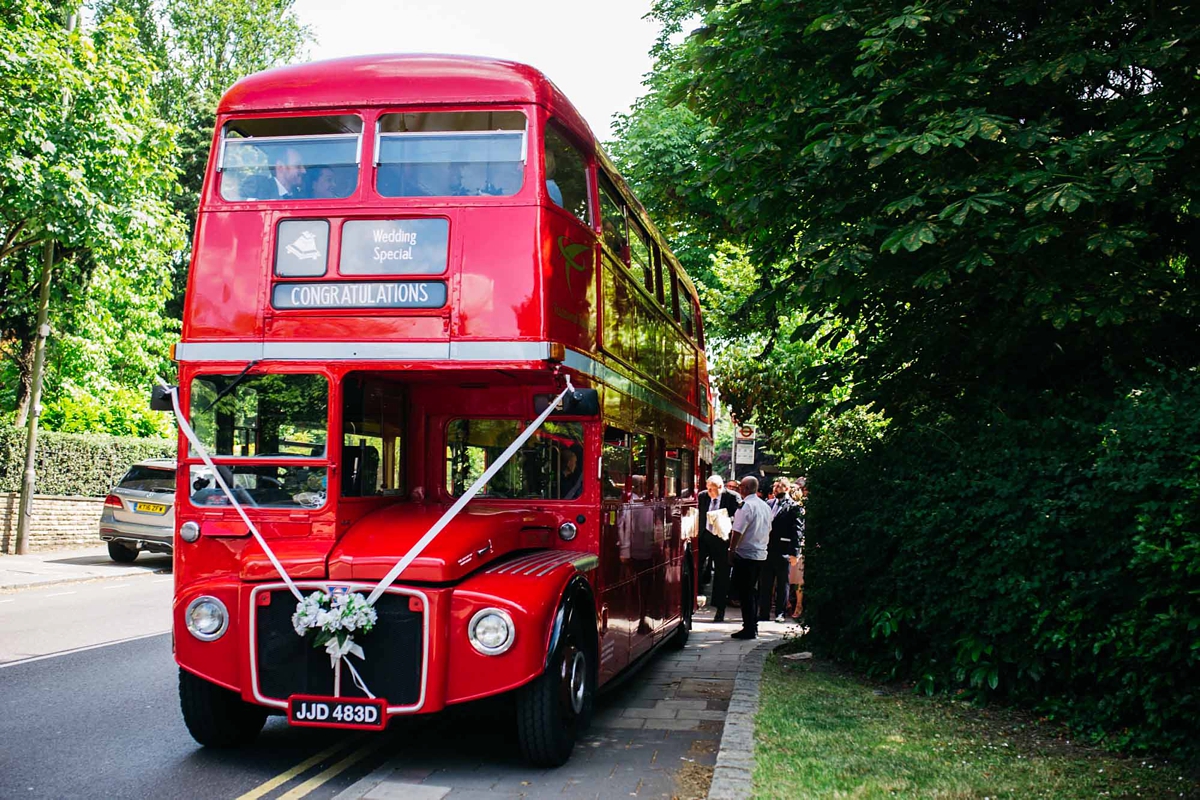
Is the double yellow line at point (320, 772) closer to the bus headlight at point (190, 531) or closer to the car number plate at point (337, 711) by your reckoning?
the car number plate at point (337, 711)

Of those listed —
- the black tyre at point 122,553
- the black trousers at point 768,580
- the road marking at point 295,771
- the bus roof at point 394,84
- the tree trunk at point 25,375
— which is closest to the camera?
the road marking at point 295,771

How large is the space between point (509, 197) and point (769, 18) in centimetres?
399

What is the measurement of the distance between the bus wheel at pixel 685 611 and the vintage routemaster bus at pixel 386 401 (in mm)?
4901

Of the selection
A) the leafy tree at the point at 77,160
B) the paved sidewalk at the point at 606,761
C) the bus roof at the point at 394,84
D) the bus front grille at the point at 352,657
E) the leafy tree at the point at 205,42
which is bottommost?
the paved sidewalk at the point at 606,761

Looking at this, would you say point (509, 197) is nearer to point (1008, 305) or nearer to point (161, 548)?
point (1008, 305)

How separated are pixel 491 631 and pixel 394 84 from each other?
3.57 meters

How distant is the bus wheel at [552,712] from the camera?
670 centimetres

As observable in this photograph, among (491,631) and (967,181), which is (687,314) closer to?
(967,181)

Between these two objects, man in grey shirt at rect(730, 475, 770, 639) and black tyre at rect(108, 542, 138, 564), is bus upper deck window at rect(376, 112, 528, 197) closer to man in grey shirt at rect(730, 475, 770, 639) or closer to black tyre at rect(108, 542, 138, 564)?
man in grey shirt at rect(730, 475, 770, 639)

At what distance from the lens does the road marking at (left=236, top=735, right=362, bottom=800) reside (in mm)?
6277

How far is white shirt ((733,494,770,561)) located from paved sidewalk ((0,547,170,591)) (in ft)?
36.1

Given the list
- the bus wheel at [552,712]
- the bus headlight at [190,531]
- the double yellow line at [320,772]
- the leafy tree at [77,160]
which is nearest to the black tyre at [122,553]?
the leafy tree at [77,160]

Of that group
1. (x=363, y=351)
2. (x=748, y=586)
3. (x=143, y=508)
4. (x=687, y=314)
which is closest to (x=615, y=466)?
(x=363, y=351)

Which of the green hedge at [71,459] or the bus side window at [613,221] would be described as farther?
the green hedge at [71,459]
